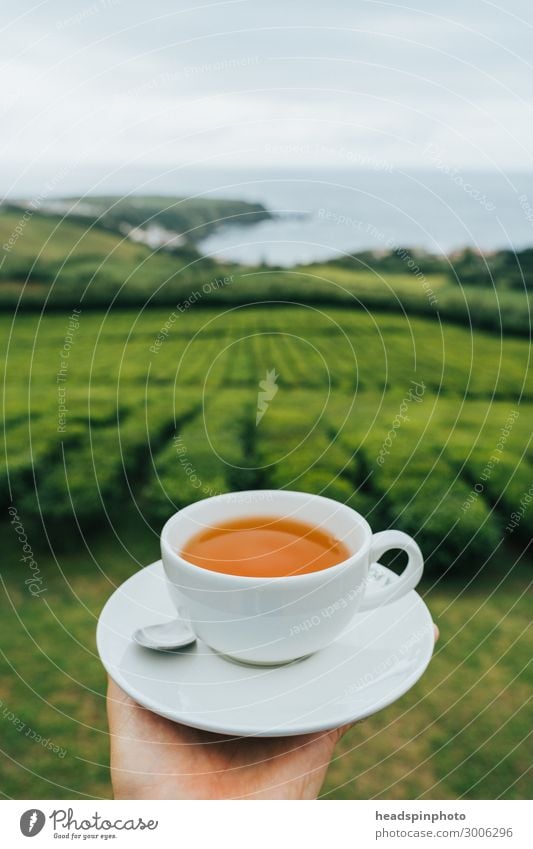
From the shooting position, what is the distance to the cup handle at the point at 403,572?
549 mm

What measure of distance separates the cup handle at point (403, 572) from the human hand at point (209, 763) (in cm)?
11

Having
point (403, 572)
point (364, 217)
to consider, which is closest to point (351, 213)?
point (364, 217)

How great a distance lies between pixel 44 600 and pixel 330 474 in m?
0.51

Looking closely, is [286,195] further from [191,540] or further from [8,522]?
[8,522]

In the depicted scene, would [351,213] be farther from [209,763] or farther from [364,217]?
[209,763]

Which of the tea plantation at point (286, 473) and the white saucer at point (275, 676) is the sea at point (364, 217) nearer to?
Answer: the tea plantation at point (286, 473)

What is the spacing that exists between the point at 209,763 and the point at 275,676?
82 millimetres

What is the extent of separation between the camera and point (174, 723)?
535 mm

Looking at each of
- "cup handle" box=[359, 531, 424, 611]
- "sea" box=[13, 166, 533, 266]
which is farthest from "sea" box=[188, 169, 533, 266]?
"cup handle" box=[359, 531, 424, 611]

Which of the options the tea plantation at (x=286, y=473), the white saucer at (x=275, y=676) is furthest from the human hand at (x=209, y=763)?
the tea plantation at (x=286, y=473)

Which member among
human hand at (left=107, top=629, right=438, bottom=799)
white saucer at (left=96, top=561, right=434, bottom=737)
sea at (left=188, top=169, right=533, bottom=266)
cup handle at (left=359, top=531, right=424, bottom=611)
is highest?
sea at (left=188, top=169, right=533, bottom=266)

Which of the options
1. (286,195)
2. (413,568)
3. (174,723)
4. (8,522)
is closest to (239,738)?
(174,723)

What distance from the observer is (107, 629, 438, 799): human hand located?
21.0 inches

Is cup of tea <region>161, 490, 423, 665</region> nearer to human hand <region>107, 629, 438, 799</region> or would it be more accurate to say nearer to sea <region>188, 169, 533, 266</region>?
human hand <region>107, 629, 438, 799</region>
